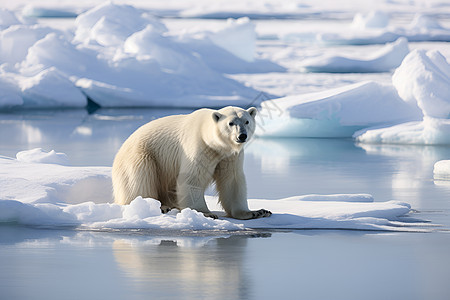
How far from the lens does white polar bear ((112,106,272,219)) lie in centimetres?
553

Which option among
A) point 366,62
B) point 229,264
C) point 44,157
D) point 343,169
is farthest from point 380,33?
point 229,264

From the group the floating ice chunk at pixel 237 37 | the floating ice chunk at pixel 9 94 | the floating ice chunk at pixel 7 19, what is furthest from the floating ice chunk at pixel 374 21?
the floating ice chunk at pixel 9 94

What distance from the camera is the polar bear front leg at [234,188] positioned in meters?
A: 5.73

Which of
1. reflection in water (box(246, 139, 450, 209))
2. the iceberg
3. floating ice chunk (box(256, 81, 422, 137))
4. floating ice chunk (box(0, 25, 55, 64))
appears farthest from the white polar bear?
the iceberg

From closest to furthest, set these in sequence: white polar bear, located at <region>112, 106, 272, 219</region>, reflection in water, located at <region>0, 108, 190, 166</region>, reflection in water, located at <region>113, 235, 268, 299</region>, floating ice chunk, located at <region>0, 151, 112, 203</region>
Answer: reflection in water, located at <region>113, 235, 268, 299</region> → white polar bear, located at <region>112, 106, 272, 219</region> → floating ice chunk, located at <region>0, 151, 112, 203</region> → reflection in water, located at <region>0, 108, 190, 166</region>

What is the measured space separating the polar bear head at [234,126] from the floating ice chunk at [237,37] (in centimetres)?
1973

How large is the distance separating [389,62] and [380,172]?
17.1 m

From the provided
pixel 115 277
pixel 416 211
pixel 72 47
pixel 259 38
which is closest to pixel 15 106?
pixel 72 47

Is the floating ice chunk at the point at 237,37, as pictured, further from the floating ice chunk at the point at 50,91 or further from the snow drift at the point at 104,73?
the floating ice chunk at the point at 50,91

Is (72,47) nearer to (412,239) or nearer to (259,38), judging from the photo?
(412,239)

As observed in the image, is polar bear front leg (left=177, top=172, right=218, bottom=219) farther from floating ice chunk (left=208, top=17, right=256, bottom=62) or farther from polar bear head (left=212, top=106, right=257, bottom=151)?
floating ice chunk (left=208, top=17, right=256, bottom=62)

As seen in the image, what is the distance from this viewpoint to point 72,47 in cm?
2105

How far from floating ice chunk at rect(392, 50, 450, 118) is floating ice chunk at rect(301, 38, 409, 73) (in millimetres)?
11994

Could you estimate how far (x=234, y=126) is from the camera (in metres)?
5.44
